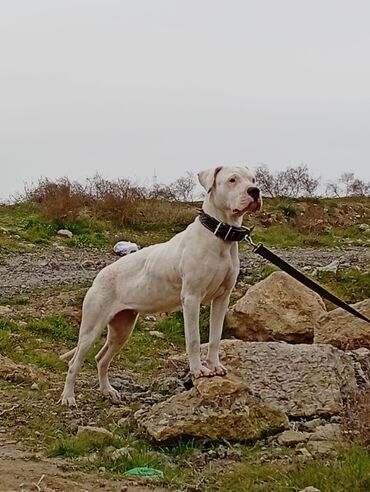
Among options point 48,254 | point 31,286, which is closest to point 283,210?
point 48,254

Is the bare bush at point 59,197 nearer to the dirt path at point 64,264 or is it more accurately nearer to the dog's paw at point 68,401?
the dirt path at point 64,264

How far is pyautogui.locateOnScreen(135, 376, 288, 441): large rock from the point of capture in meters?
5.42

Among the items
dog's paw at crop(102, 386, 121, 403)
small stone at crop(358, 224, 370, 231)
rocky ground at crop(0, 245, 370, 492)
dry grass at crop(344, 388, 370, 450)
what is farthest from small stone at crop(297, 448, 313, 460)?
small stone at crop(358, 224, 370, 231)

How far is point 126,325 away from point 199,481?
2.68m

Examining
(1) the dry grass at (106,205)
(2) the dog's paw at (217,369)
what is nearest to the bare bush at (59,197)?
(1) the dry grass at (106,205)

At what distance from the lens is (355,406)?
17.2ft

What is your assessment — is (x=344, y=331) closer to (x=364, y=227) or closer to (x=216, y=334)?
(x=216, y=334)

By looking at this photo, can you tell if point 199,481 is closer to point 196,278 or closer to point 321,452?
point 321,452

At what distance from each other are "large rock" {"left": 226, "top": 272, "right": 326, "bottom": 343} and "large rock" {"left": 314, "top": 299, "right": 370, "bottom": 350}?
67 centimetres

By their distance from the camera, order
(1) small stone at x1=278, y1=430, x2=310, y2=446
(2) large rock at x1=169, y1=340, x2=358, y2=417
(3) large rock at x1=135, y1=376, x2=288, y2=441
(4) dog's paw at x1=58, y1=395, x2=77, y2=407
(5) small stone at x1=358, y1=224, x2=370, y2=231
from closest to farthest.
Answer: (1) small stone at x1=278, y1=430, x2=310, y2=446 < (3) large rock at x1=135, y1=376, x2=288, y2=441 < (2) large rock at x1=169, y1=340, x2=358, y2=417 < (4) dog's paw at x1=58, y1=395, x2=77, y2=407 < (5) small stone at x1=358, y1=224, x2=370, y2=231

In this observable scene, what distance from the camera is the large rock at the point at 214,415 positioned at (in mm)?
5422

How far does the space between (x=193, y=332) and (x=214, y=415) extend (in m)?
0.76

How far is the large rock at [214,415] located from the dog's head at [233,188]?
1.32m

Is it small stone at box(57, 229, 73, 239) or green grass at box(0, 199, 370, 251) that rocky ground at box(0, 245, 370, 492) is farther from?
small stone at box(57, 229, 73, 239)
